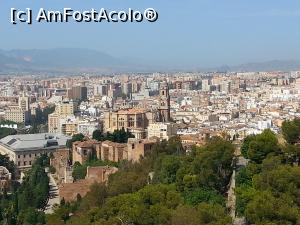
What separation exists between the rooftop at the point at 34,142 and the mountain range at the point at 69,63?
100 m

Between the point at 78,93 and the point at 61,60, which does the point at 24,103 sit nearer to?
the point at 78,93

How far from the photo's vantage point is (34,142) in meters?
25.9

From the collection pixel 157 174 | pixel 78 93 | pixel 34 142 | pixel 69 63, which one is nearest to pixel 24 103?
pixel 78 93

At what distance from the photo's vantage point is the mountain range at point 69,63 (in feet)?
434

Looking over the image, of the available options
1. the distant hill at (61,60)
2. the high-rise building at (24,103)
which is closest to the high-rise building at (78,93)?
the high-rise building at (24,103)

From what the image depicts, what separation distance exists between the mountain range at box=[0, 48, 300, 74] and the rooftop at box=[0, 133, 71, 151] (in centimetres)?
10019

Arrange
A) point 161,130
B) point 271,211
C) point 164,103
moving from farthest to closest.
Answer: point 164,103
point 161,130
point 271,211

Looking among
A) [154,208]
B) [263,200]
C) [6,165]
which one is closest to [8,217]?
[154,208]

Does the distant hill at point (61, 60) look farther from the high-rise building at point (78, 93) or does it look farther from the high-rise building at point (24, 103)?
the high-rise building at point (24, 103)

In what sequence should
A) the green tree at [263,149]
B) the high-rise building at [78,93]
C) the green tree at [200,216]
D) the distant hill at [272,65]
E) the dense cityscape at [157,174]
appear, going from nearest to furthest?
the green tree at [200,216] → the dense cityscape at [157,174] → the green tree at [263,149] → the high-rise building at [78,93] → the distant hill at [272,65]

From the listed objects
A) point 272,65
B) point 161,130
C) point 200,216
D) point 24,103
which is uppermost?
point 272,65

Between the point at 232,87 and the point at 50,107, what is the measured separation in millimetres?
18110

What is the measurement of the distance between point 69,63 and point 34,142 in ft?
464

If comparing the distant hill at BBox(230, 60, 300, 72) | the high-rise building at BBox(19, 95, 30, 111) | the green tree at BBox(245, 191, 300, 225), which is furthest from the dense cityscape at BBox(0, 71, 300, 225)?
the distant hill at BBox(230, 60, 300, 72)
